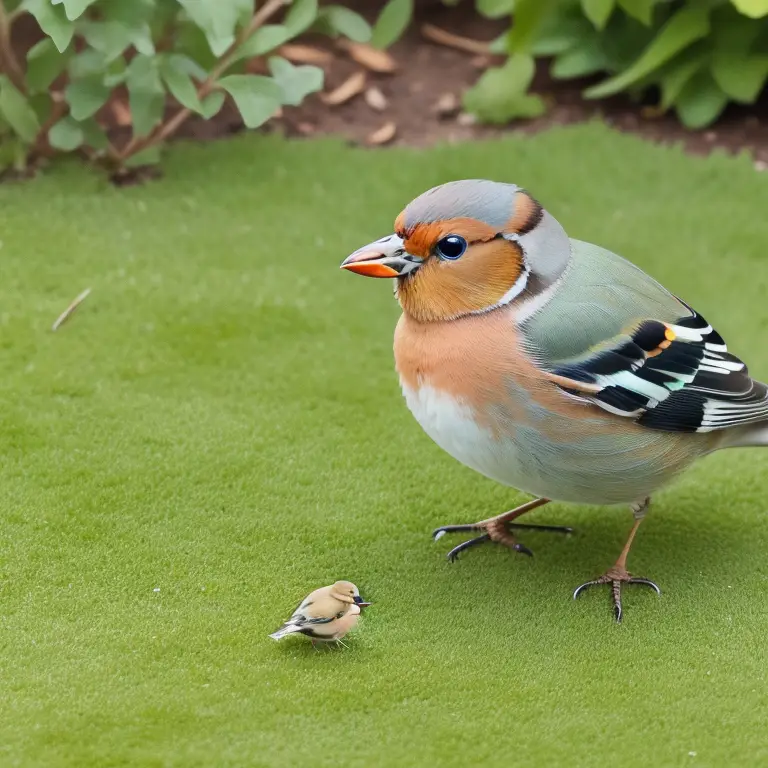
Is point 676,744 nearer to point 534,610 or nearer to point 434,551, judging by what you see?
point 534,610

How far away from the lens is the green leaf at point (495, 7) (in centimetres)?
591

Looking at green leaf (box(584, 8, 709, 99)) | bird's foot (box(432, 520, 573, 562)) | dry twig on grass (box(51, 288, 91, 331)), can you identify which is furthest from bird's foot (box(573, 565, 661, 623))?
green leaf (box(584, 8, 709, 99))

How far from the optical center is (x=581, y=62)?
19.6 feet

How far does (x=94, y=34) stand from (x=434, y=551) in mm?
2531

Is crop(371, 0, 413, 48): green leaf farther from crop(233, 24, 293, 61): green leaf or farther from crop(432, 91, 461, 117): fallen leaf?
crop(432, 91, 461, 117): fallen leaf

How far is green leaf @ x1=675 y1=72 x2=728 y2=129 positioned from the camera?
585 centimetres

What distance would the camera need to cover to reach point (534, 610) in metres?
3.29

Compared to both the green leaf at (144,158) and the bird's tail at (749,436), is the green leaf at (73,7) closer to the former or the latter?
the green leaf at (144,158)

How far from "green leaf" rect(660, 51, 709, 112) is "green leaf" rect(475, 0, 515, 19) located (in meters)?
0.89

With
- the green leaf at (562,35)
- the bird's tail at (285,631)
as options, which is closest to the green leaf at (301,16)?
the green leaf at (562,35)

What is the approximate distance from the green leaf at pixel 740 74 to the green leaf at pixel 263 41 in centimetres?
229

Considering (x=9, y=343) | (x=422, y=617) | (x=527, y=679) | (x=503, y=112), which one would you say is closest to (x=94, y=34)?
(x=9, y=343)

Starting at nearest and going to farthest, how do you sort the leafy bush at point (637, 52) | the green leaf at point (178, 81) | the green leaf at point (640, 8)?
1. the green leaf at point (178, 81)
2. the green leaf at point (640, 8)
3. the leafy bush at point (637, 52)

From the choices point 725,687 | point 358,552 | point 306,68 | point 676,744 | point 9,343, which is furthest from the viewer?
point 306,68
